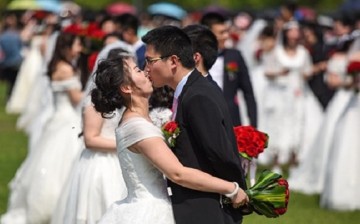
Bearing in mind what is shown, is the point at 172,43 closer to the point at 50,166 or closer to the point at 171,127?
the point at 171,127

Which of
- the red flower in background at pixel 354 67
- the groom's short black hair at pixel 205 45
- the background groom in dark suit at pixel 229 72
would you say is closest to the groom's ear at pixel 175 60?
the groom's short black hair at pixel 205 45

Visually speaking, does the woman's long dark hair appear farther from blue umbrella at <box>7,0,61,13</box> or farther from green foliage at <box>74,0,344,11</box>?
green foliage at <box>74,0,344,11</box>

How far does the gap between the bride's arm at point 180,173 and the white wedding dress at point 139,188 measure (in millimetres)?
168

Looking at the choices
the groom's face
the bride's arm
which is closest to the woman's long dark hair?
the groom's face

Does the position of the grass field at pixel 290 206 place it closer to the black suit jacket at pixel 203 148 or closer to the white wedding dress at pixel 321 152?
the white wedding dress at pixel 321 152

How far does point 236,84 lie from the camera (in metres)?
12.3

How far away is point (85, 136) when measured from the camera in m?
9.33

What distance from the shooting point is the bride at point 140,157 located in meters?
6.62

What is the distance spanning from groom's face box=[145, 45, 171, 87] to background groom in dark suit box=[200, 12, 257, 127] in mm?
4912

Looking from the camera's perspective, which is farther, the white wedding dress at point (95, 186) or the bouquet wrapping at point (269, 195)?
the white wedding dress at point (95, 186)

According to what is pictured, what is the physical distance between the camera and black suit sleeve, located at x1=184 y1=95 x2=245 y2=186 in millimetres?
6586

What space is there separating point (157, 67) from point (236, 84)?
217 inches

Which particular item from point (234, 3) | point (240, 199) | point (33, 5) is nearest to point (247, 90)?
point (240, 199)

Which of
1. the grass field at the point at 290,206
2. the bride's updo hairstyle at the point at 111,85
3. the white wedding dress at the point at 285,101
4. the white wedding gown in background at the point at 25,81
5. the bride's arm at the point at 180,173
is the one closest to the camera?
the bride's arm at the point at 180,173
